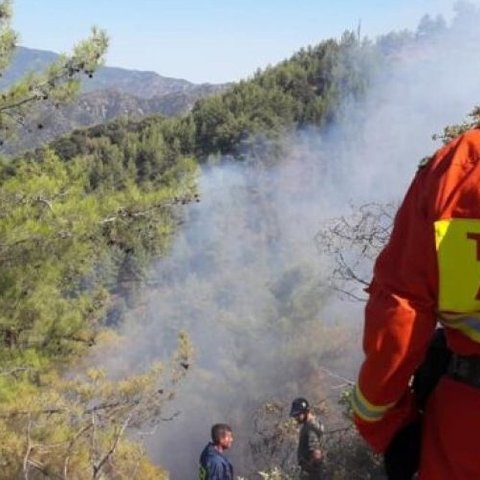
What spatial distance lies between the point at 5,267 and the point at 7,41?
199 cm

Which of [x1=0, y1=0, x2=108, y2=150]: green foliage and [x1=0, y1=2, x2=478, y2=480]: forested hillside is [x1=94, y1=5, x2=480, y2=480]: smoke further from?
[x1=0, y1=0, x2=108, y2=150]: green foliage

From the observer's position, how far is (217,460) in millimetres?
4805

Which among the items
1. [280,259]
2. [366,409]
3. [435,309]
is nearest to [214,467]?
[366,409]

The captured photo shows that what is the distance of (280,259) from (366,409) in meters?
46.8

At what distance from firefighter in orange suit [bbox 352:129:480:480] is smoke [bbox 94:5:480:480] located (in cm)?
1680

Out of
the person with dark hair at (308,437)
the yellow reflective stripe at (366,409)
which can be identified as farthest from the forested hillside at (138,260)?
the yellow reflective stripe at (366,409)

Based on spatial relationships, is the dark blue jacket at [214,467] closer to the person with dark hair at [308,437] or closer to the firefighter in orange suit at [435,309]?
the person with dark hair at [308,437]

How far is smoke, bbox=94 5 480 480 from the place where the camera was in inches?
1272

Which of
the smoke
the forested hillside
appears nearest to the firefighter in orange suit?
the forested hillside

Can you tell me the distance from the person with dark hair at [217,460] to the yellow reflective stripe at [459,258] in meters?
3.86

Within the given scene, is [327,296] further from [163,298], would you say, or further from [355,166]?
[355,166]

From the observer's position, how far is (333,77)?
64250 mm

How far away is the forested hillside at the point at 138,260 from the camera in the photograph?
702 centimetres

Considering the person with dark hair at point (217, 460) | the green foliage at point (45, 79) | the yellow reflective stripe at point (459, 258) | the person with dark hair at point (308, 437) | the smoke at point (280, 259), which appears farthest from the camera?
the smoke at point (280, 259)
